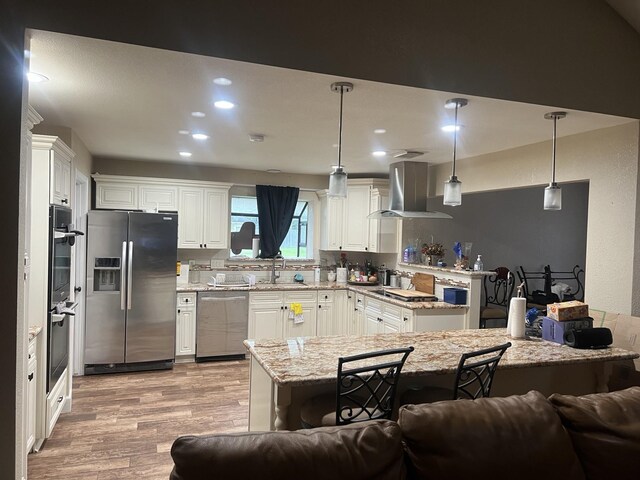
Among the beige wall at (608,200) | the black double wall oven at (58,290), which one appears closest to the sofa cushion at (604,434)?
the beige wall at (608,200)

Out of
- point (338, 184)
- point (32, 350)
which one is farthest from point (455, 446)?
point (32, 350)

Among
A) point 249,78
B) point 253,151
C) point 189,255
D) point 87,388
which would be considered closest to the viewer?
point 249,78

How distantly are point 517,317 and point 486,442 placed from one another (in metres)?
1.87

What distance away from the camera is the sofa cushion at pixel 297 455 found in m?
1.36

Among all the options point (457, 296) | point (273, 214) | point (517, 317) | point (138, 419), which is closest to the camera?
point (517, 317)

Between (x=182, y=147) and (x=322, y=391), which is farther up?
(x=182, y=147)

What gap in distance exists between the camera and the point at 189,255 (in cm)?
610

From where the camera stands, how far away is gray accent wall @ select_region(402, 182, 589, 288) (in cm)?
762

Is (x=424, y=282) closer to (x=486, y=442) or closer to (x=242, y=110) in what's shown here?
(x=242, y=110)

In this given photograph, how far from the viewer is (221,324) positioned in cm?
551

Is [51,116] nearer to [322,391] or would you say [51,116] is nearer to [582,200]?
[322,391]

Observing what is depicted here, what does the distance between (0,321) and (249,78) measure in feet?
5.60

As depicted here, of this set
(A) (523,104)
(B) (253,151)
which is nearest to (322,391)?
(A) (523,104)

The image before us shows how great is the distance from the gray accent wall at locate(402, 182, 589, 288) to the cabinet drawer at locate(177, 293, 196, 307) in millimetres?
3966
